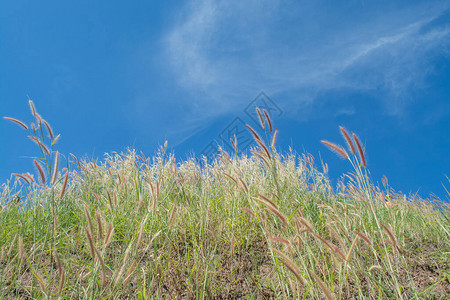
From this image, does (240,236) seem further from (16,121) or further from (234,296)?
(16,121)

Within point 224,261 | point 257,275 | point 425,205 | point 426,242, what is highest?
point 425,205

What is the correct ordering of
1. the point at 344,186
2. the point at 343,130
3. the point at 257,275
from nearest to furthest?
the point at 343,130 → the point at 257,275 → the point at 344,186

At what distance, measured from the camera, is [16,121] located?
2.32 meters

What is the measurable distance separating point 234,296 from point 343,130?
152cm

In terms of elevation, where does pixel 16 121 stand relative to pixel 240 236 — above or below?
above

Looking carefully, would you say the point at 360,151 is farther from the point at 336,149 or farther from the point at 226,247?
the point at 226,247

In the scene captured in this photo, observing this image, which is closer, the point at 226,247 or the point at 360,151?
the point at 360,151

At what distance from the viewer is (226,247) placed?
2934 mm

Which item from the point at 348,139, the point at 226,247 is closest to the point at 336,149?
the point at 348,139

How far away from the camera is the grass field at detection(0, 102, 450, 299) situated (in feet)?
6.07

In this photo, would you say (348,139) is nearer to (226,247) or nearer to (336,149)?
(336,149)

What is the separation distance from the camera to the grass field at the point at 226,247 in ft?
6.07

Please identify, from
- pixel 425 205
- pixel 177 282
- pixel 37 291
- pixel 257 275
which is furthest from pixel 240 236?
pixel 425 205

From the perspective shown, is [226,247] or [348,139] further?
[226,247]
